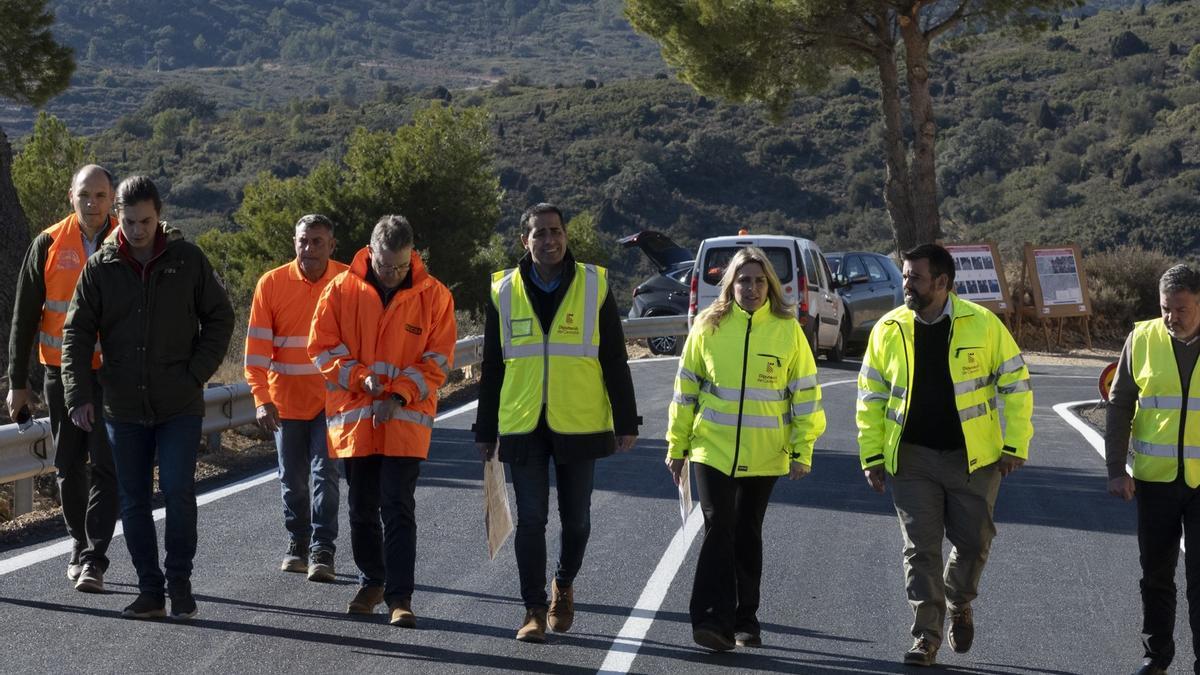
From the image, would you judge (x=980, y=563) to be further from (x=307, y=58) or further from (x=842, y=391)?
(x=307, y=58)

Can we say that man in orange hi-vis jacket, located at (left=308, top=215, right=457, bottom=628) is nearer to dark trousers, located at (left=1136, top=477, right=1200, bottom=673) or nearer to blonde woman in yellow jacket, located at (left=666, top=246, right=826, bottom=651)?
blonde woman in yellow jacket, located at (left=666, top=246, right=826, bottom=651)

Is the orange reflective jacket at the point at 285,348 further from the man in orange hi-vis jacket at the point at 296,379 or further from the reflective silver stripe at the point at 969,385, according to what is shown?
the reflective silver stripe at the point at 969,385

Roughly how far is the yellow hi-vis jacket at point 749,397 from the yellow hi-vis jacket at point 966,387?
0.25 m

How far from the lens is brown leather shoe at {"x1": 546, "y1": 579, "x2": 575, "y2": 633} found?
7.06m

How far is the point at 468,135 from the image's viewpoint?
38.0 m

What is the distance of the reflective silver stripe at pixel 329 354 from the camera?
731cm

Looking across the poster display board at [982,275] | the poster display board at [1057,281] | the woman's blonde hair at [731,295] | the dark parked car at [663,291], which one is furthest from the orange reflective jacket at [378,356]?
the poster display board at [1057,281]

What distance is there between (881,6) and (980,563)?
23475 mm

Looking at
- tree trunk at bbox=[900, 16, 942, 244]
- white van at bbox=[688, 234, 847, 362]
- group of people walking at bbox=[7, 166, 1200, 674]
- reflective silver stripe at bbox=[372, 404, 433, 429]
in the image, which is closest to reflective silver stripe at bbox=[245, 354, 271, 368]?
group of people walking at bbox=[7, 166, 1200, 674]

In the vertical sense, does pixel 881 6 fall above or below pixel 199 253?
above

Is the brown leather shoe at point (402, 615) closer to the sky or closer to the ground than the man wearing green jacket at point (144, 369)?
closer to the ground

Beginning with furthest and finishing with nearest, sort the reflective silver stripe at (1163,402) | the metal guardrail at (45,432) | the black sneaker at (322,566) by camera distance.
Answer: the metal guardrail at (45,432) < the black sneaker at (322,566) < the reflective silver stripe at (1163,402)

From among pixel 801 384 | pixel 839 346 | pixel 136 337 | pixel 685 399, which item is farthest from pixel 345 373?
pixel 839 346

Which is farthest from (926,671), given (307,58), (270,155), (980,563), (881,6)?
(307,58)
